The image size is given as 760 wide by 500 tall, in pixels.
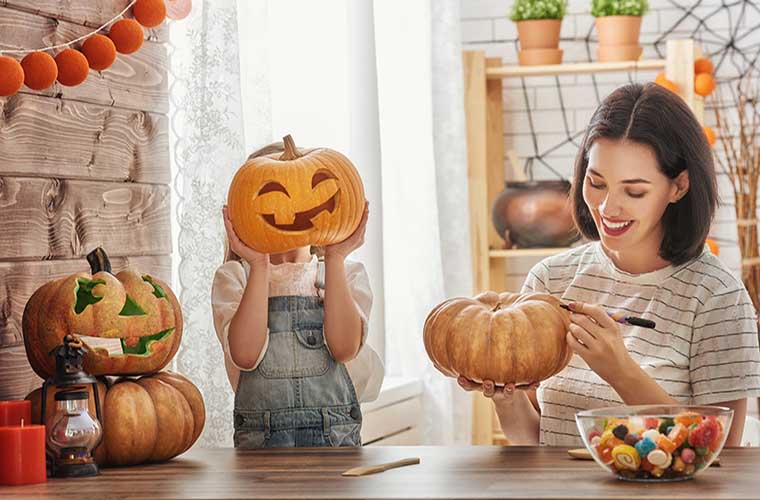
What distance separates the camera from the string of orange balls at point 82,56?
2.03m

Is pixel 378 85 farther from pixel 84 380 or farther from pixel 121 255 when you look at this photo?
pixel 84 380

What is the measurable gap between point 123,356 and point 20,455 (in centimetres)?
24

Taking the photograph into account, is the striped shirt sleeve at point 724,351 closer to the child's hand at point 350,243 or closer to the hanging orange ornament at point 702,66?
the child's hand at point 350,243

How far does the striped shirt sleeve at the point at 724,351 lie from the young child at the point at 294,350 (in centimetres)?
64

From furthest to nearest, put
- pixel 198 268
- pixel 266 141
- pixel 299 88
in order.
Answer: pixel 299 88, pixel 266 141, pixel 198 268

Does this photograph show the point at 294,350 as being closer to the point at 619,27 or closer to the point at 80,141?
the point at 80,141

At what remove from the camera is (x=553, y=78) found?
517 cm

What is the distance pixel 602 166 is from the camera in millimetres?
2342

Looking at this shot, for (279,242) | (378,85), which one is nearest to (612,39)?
(378,85)

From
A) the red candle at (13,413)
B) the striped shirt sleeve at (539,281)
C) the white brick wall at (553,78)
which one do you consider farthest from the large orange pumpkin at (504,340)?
the white brick wall at (553,78)

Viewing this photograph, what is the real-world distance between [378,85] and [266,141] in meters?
1.49

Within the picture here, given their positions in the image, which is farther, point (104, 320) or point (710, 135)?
point (710, 135)

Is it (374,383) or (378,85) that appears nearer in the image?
(374,383)

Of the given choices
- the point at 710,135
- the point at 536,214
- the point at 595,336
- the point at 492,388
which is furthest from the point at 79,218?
the point at 710,135
